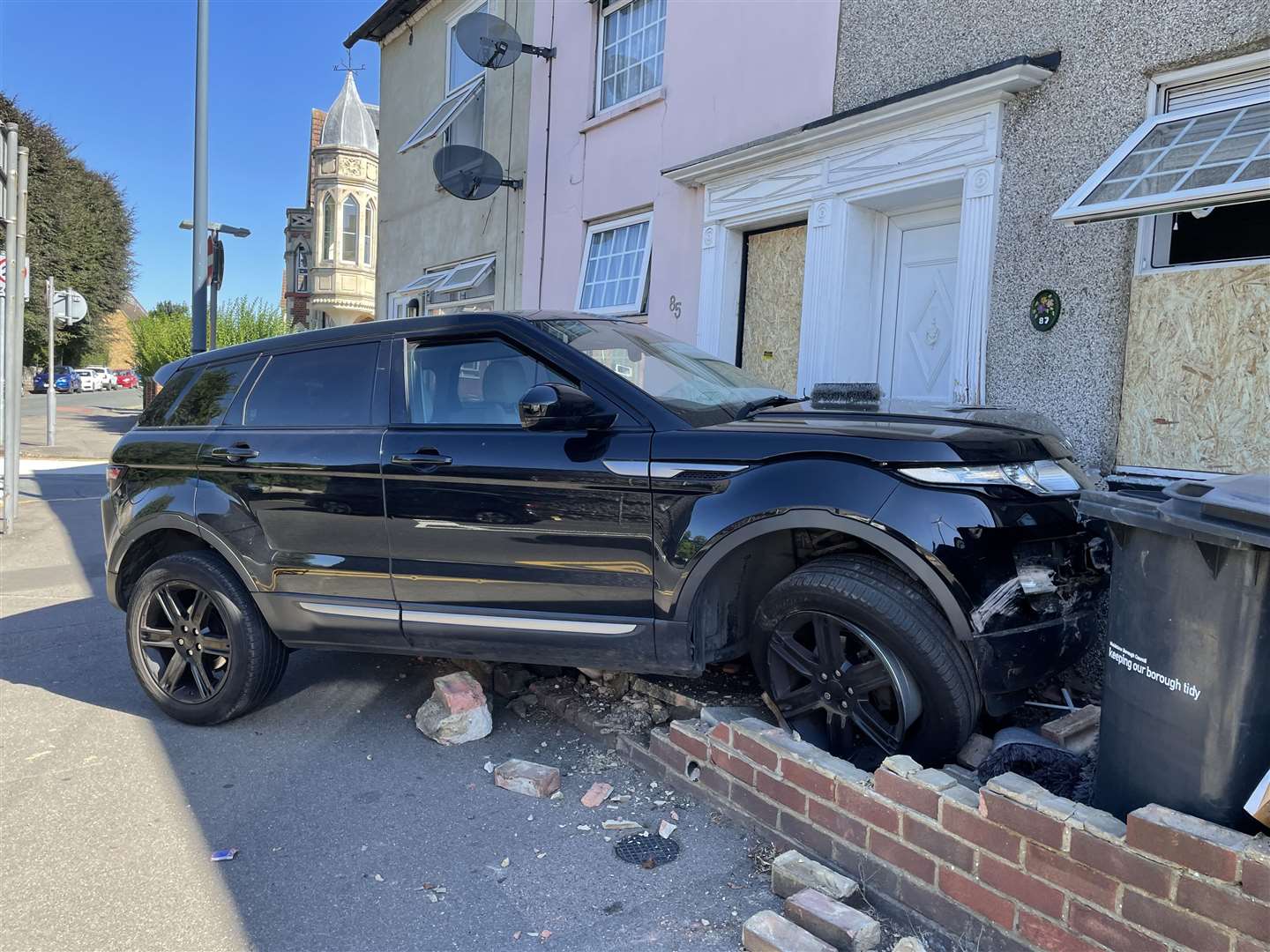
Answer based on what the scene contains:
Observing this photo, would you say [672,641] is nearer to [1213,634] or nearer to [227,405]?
[1213,634]

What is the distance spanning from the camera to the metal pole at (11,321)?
8.96 m

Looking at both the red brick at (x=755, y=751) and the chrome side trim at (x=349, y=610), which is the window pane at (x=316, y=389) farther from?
the red brick at (x=755, y=751)

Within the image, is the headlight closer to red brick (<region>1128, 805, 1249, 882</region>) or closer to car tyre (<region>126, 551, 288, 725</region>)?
red brick (<region>1128, 805, 1249, 882</region>)

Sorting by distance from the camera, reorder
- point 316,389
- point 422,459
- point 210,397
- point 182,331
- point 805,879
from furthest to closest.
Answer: point 182,331
point 210,397
point 316,389
point 422,459
point 805,879

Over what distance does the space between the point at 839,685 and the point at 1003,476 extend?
88 centimetres

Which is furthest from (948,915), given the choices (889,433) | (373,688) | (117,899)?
(373,688)

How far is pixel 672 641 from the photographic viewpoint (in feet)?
10.8

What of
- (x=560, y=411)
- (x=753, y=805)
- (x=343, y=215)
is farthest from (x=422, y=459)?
(x=343, y=215)

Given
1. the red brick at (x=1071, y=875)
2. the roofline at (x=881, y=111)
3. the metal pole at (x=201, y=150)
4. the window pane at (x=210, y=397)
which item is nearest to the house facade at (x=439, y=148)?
the metal pole at (x=201, y=150)

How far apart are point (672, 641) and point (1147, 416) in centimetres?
323

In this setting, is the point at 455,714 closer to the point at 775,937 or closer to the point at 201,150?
the point at 775,937

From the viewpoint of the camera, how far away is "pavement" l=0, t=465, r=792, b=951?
262 centimetres

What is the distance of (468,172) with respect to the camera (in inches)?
426

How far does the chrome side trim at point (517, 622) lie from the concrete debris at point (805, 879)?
98 centimetres
